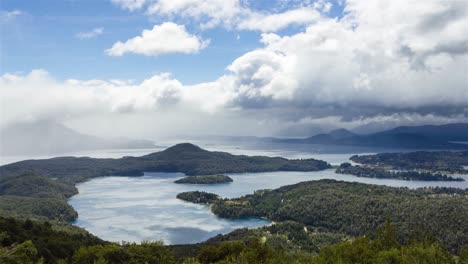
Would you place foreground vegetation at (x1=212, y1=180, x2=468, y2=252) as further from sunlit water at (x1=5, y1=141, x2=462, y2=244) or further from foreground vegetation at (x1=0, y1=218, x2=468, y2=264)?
foreground vegetation at (x1=0, y1=218, x2=468, y2=264)

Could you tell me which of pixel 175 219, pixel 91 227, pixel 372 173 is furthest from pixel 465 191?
pixel 91 227

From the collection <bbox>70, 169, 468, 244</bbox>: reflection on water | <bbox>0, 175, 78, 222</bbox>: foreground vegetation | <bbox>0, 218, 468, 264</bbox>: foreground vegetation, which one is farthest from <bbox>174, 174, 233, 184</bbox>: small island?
<bbox>0, 218, 468, 264</bbox>: foreground vegetation

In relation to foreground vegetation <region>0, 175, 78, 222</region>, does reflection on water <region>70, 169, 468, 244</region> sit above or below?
below

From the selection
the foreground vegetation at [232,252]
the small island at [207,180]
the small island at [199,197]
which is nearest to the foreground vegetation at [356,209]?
the small island at [199,197]

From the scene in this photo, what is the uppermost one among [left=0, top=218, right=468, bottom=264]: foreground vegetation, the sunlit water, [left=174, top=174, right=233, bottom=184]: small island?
[left=0, top=218, right=468, bottom=264]: foreground vegetation

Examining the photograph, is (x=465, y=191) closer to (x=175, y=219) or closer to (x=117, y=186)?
(x=175, y=219)

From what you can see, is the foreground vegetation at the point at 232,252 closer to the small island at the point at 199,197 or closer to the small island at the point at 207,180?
the small island at the point at 199,197
